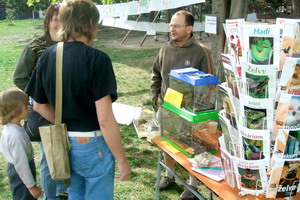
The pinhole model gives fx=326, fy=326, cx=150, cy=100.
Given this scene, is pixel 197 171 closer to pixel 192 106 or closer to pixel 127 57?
pixel 192 106

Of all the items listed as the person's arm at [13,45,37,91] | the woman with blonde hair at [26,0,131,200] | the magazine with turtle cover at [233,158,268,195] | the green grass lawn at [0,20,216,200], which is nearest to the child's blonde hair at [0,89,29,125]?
the person's arm at [13,45,37,91]

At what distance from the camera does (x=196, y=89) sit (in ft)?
8.15

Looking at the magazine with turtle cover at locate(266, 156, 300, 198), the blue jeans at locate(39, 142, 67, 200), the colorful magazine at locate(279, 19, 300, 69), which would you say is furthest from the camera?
the blue jeans at locate(39, 142, 67, 200)

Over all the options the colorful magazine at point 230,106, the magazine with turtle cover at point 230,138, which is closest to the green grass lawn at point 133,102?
the magazine with turtle cover at point 230,138

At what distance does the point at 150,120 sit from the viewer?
4.98 m

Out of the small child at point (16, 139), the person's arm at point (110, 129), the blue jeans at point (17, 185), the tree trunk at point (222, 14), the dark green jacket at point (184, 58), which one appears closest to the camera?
the person's arm at point (110, 129)

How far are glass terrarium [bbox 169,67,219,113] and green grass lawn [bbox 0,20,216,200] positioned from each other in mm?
1229

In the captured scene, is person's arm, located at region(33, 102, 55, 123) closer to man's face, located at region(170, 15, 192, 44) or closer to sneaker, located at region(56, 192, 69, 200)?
sneaker, located at region(56, 192, 69, 200)

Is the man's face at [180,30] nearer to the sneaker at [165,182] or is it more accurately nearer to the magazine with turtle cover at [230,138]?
the sneaker at [165,182]

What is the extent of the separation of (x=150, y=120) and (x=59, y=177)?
3139 millimetres

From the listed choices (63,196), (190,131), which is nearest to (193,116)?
(190,131)

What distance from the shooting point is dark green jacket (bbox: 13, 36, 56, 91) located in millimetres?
2576

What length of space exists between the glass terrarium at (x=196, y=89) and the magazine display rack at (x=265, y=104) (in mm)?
574

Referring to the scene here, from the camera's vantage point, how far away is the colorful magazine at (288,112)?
144 cm
